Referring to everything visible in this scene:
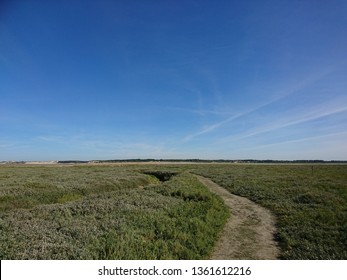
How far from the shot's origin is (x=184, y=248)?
11.0m

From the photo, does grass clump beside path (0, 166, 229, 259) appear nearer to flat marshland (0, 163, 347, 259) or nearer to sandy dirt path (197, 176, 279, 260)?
flat marshland (0, 163, 347, 259)

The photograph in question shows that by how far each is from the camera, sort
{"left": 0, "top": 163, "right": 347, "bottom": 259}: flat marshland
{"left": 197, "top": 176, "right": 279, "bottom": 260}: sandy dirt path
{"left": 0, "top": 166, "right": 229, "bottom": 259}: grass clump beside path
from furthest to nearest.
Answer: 1. {"left": 197, "top": 176, "right": 279, "bottom": 260}: sandy dirt path
2. {"left": 0, "top": 163, "right": 347, "bottom": 259}: flat marshland
3. {"left": 0, "top": 166, "right": 229, "bottom": 259}: grass clump beside path

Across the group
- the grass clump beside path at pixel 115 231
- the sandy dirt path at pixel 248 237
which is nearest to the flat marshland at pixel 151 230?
the grass clump beside path at pixel 115 231

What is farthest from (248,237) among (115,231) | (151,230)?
(115,231)

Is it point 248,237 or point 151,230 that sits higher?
point 151,230

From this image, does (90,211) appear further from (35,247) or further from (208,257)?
(208,257)

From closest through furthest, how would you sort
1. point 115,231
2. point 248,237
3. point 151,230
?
point 115,231, point 151,230, point 248,237

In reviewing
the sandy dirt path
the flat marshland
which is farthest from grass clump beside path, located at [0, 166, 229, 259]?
the sandy dirt path

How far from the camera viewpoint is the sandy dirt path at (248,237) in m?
11.1

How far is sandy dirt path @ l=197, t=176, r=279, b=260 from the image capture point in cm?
1110

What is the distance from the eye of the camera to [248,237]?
44.0 ft

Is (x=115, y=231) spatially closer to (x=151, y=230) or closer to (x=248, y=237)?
(x=151, y=230)
